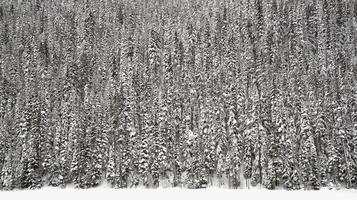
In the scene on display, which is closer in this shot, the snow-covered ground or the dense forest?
the snow-covered ground

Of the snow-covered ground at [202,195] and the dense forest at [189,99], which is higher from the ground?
the dense forest at [189,99]

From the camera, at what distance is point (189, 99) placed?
8500 centimetres

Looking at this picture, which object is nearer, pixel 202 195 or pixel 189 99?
pixel 202 195

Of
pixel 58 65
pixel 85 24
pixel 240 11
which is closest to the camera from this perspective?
pixel 58 65

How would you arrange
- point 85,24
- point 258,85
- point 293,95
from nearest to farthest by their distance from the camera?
point 293,95, point 258,85, point 85,24

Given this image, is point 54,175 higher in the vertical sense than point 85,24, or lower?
lower

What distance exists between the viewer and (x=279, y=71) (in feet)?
289

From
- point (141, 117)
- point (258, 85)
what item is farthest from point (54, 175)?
point (258, 85)

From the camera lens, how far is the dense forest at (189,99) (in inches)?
2628

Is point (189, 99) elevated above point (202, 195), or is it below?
above

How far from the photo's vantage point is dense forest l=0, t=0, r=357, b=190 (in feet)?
219

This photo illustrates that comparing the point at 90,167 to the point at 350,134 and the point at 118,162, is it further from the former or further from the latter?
the point at 350,134

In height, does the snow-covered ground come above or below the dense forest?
below

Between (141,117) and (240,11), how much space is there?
57.1 m
